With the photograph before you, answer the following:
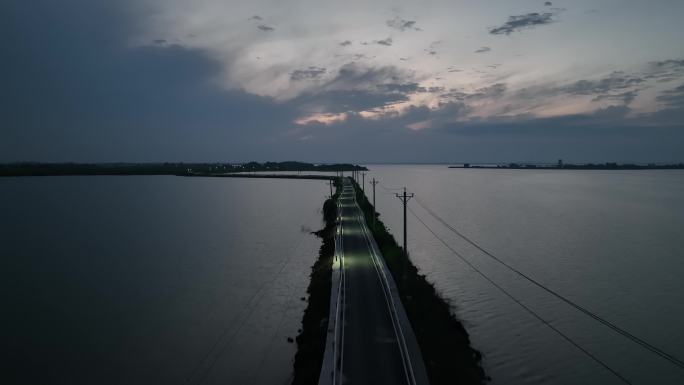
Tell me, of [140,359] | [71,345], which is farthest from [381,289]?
[71,345]

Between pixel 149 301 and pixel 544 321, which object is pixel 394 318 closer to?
pixel 544 321

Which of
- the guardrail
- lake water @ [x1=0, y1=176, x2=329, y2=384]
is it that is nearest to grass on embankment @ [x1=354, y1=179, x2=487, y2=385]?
the guardrail

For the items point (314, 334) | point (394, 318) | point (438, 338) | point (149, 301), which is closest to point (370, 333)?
point (394, 318)

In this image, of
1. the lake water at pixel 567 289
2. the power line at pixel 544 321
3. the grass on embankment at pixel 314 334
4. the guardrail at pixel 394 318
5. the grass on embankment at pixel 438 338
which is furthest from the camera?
the lake water at pixel 567 289

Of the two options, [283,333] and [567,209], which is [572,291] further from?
[567,209]

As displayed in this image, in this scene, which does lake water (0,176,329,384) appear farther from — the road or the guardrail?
the guardrail

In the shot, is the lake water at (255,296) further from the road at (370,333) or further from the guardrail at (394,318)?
the guardrail at (394,318)

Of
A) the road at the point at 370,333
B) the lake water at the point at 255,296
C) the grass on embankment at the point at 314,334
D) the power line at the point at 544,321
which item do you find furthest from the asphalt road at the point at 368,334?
the power line at the point at 544,321
